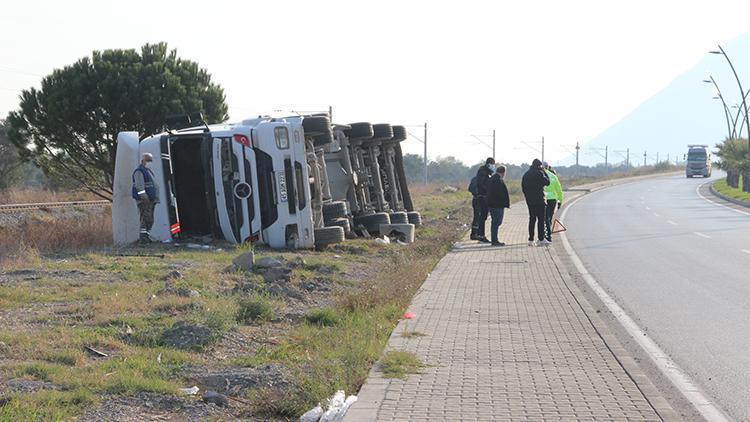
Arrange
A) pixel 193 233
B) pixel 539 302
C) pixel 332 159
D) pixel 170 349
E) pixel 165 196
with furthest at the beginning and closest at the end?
pixel 332 159 → pixel 193 233 → pixel 165 196 → pixel 539 302 → pixel 170 349

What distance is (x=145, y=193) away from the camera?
60.7 ft

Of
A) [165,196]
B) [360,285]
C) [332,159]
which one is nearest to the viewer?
[360,285]

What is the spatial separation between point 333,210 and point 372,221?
1.94m

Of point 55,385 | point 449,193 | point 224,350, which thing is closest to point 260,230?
point 224,350

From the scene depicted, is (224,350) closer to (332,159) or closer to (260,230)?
(260,230)

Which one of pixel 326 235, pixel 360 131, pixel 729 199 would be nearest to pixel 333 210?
pixel 326 235

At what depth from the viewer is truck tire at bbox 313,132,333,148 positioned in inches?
785

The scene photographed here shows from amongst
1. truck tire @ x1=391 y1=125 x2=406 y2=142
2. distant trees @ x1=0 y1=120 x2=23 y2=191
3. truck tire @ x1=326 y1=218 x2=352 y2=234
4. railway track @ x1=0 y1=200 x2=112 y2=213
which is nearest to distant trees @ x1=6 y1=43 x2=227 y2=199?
railway track @ x1=0 y1=200 x2=112 y2=213

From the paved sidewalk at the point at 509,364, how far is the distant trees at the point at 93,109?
21.5m

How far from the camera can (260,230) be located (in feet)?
63.1

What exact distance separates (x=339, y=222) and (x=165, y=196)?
12.0ft

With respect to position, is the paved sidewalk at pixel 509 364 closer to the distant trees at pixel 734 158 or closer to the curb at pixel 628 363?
the curb at pixel 628 363

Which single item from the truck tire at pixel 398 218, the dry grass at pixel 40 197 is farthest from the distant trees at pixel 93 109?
the truck tire at pixel 398 218

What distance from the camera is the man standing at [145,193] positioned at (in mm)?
18375
